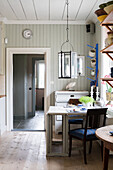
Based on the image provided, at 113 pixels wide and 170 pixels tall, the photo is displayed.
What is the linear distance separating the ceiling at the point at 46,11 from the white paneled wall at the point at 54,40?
17 cm

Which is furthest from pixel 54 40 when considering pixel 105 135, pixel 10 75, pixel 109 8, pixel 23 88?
pixel 105 135

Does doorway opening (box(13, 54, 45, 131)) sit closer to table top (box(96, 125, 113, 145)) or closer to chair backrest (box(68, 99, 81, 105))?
chair backrest (box(68, 99, 81, 105))

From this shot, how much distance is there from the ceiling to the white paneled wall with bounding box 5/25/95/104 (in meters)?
0.17

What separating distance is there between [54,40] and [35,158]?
3031 mm

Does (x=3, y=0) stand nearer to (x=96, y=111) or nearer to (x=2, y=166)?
(x=96, y=111)

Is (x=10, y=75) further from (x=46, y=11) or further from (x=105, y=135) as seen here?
(x=105, y=135)

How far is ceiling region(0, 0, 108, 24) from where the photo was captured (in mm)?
4074

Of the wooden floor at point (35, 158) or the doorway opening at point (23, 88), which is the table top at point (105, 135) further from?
the doorway opening at point (23, 88)

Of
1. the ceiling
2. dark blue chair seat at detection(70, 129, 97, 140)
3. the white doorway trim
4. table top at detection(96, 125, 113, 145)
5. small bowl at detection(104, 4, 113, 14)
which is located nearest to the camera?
table top at detection(96, 125, 113, 145)

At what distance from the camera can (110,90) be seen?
4.03m

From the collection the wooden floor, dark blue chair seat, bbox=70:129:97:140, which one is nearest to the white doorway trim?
the wooden floor

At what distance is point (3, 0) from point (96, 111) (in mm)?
2624

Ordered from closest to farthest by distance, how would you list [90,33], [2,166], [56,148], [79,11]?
[2,166] < [56,148] < [79,11] < [90,33]

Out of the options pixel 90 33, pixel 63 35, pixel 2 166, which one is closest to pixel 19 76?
pixel 63 35
